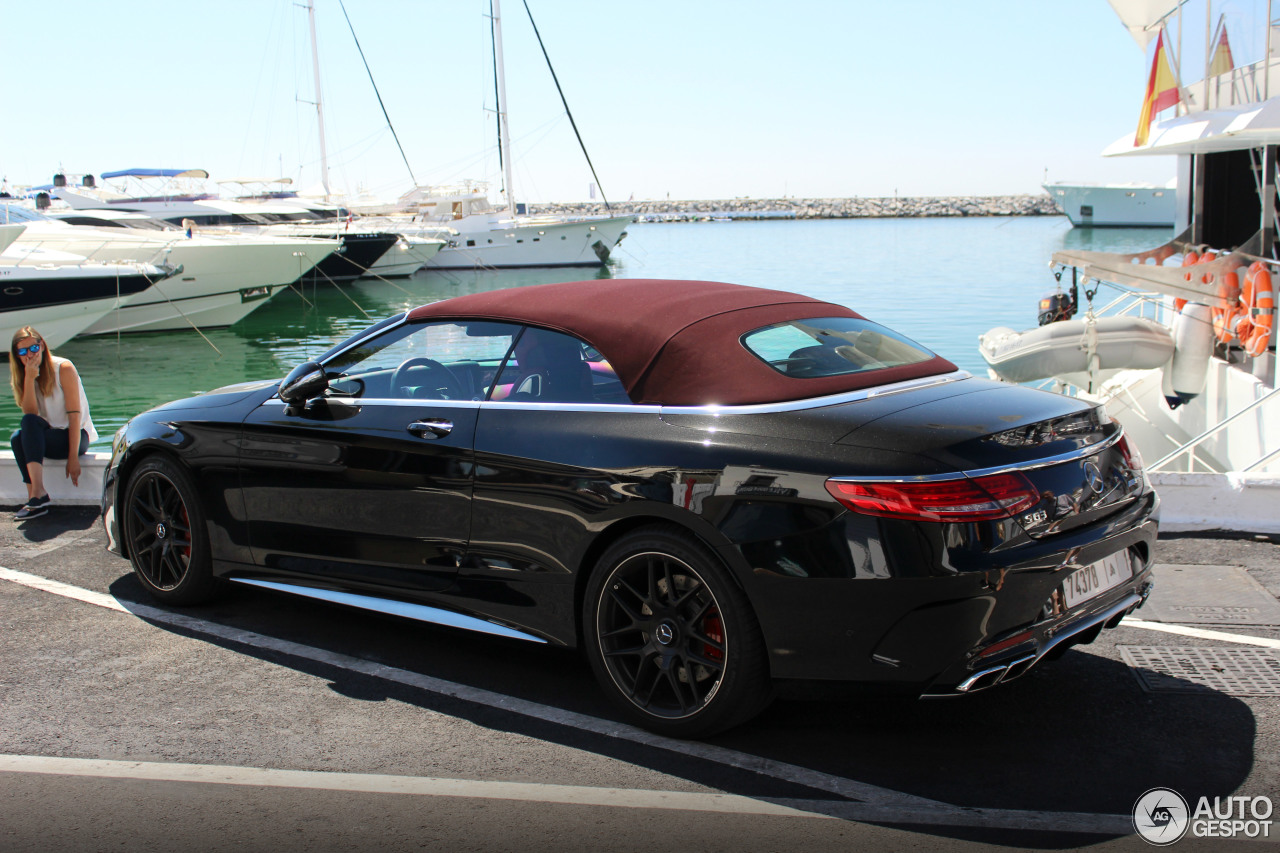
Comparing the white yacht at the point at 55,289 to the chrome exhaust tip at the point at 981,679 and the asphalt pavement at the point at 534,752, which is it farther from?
the chrome exhaust tip at the point at 981,679

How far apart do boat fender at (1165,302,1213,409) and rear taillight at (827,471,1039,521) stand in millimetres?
9547

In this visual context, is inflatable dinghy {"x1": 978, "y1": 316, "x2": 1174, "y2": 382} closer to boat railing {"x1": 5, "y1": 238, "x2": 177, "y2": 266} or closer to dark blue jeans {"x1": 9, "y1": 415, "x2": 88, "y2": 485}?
dark blue jeans {"x1": 9, "y1": 415, "x2": 88, "y2": 485}

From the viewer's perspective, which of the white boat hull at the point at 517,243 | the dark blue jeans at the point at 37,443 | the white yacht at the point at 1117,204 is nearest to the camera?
the dark blue jeans at the point at 37,443

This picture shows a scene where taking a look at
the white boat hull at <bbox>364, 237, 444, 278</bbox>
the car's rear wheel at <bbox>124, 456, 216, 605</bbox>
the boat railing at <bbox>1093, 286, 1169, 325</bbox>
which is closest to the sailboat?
the white boat hull at <bbox>364, 237, 444, 278</bbox>

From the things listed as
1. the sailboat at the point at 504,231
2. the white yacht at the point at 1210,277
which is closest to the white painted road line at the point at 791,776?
the white yacht at the point at 1210,277

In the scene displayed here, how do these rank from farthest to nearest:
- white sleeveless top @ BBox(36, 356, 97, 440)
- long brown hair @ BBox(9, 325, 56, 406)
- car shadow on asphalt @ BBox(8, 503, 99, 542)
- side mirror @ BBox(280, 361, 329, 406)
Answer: white sleeveless top @ BBox(36, 356, 97, 440)
long brown hair @ BBox(9, 325, 56, 406)
car shadow on asphalt @ BBox(8, 503, 99, 542)
side mirror @ BBox(280, 361, 329, 406)

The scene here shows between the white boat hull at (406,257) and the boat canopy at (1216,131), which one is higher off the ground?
the boat canopy at (1216,131)

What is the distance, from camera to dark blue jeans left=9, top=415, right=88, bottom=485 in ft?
23.4

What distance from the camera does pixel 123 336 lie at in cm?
2755

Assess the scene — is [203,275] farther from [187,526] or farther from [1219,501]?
[1219,501]

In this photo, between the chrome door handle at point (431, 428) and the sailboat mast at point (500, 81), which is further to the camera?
the sailboat mast at point (500, 81)

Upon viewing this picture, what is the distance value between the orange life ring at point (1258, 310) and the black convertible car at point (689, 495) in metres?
7.45

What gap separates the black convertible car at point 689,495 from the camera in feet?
10.5

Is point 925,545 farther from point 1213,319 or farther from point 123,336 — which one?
point 123,336
